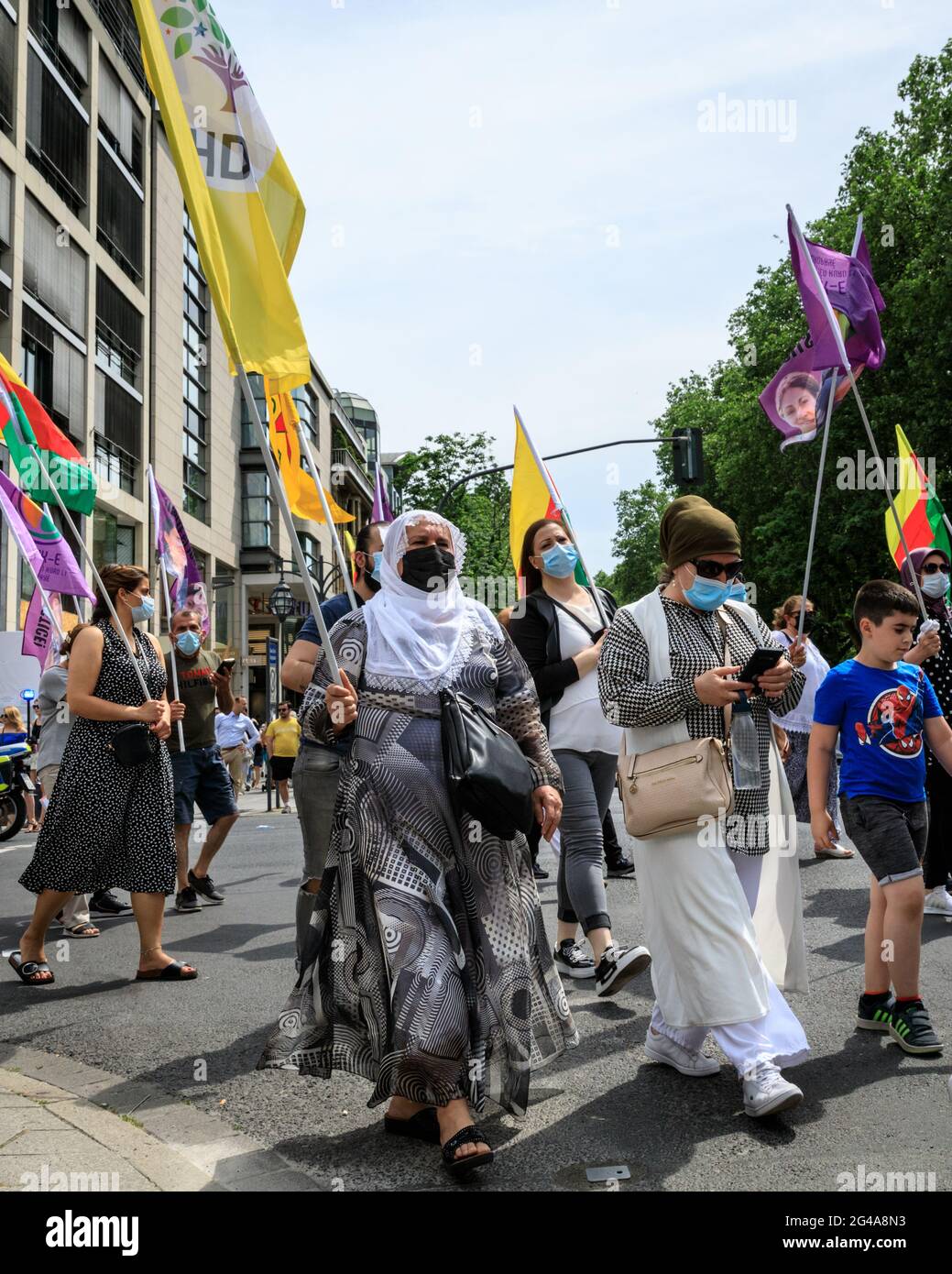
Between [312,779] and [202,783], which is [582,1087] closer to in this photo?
[312,779]

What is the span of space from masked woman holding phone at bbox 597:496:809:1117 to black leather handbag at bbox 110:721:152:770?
2794 millimetres

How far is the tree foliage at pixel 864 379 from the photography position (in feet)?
90.7

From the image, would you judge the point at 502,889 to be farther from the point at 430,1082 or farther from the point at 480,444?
the point at 480,444

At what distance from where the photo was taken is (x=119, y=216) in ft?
112

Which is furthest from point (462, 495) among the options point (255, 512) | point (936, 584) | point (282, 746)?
point (936, 584)

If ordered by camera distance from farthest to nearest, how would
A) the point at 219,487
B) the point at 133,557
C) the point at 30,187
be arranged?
the point at 219,487 → the point at 133,557 → the point at 30,187

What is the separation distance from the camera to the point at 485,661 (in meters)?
4.19

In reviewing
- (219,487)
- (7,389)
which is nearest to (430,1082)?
(7,389)

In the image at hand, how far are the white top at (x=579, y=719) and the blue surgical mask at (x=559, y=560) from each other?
30cm

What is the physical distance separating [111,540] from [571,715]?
28.2 meters

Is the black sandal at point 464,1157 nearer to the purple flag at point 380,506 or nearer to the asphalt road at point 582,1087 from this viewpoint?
the asphalt road at point 582,1087

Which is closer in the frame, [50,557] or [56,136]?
[50,557]
